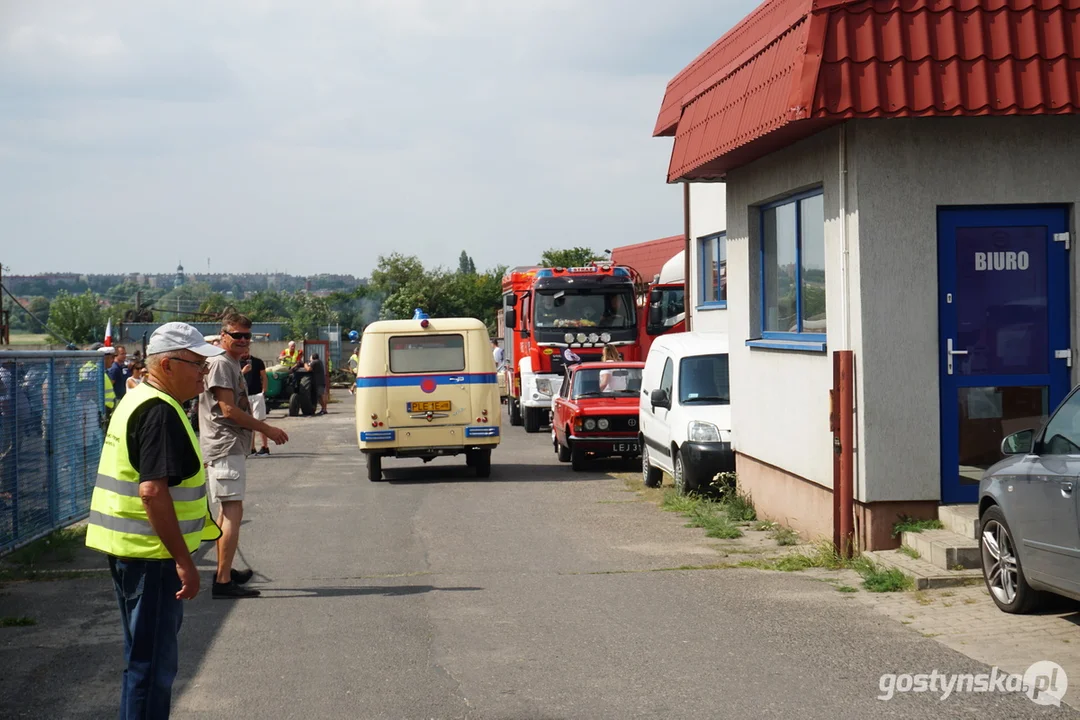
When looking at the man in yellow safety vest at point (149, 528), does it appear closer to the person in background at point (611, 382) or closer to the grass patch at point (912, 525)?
the grass patch at point (912, 525)

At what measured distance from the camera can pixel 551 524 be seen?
42.4 feet

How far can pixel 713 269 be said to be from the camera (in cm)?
2131

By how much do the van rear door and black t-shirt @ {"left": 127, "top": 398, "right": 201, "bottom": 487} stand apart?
12.3 meters

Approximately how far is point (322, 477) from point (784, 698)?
13041 mm

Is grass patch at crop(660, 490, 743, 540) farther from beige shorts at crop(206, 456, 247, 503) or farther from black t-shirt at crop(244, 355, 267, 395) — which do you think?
black t-shirt at crop(244, 355, 267, 395)

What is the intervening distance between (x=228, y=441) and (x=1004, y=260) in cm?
607

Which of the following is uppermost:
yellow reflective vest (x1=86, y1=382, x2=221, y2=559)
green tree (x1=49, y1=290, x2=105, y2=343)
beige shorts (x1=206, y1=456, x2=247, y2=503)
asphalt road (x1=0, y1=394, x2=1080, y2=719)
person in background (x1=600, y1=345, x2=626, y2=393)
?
green tree (x1=49, y1=290, x2=105, y2=343)

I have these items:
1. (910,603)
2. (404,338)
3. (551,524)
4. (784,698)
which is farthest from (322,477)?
(784,698)

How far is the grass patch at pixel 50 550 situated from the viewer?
36.0ft

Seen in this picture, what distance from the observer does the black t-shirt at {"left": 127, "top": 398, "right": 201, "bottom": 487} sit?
498cm

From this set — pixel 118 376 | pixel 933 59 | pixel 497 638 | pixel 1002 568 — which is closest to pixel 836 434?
pixel 1002 568

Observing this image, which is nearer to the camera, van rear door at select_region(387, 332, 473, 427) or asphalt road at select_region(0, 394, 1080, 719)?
asphalt road at select_region(0, 394, 1080, 719)

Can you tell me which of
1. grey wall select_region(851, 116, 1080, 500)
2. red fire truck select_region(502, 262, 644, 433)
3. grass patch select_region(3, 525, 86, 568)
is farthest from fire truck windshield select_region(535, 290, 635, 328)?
grey wall select_region(851, 116, 1080, 500)

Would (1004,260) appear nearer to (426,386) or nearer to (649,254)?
(426,386)
